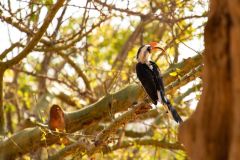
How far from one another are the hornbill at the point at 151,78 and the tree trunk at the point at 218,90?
342 centimetres

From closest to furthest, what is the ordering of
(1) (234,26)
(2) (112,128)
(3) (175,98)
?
(1) (234,26)
(2) (112,128)
(3) (175,98)

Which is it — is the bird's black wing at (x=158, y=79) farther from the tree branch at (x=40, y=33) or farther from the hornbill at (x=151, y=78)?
the tree branch at (x=40, y=33)

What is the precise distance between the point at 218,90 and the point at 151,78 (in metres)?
4.37

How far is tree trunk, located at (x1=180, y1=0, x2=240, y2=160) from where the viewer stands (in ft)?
7.72

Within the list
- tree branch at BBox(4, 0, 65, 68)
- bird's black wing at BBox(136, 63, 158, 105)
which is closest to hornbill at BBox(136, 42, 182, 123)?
bird's black wing at BBox(136, 63, 158, 105)

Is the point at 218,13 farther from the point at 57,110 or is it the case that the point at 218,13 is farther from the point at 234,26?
the point at 57,110

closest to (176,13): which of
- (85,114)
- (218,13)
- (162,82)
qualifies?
(162,82)

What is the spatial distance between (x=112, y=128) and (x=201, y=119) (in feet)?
8.02

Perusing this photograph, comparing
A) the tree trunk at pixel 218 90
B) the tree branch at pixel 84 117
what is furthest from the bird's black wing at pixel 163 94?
the tree trunk at pixel 218 90

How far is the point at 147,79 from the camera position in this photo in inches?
269

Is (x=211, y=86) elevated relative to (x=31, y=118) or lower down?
lower down

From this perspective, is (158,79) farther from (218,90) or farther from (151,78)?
(218,90)

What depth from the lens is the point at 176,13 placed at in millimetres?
6605

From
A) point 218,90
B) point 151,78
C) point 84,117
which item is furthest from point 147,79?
point 218,90
